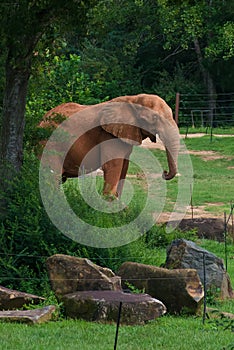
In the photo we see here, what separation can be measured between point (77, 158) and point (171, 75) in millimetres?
24384

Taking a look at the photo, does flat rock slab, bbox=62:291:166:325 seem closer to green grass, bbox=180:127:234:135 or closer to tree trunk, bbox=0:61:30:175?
tree trunk, bbox=0:61:30:175

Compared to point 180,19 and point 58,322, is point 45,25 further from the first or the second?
point 180,19

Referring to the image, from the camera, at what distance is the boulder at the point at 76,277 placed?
10312 millimetres

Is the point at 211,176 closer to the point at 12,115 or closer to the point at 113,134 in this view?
the point at 113,134

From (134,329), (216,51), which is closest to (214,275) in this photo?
(134,329)

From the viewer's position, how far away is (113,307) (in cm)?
958

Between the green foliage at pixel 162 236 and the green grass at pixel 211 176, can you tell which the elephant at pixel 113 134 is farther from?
the green grass at pixel 211 176

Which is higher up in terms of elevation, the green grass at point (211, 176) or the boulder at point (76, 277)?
the green grass at point (211, 176)

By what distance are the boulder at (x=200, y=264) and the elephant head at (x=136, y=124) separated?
5.91 metres

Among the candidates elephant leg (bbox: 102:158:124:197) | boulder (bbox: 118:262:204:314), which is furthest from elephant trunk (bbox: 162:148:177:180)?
boulder (bbox: 118:262:204:314)

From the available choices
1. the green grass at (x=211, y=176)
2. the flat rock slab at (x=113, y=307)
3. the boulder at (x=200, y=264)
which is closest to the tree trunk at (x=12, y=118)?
the boulder at (x=200, y=264)

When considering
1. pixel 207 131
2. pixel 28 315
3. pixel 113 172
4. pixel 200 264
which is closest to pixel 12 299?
pixel 28 315

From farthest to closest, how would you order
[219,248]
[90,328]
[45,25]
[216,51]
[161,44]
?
[161,44] < [216,51] < [219,248] < [45,25] < [90,328]

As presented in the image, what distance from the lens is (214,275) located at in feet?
38.4
